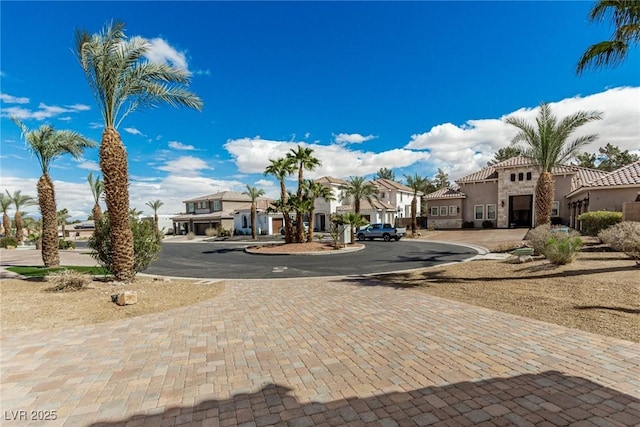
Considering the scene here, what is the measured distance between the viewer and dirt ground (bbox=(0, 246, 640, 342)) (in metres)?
7.07

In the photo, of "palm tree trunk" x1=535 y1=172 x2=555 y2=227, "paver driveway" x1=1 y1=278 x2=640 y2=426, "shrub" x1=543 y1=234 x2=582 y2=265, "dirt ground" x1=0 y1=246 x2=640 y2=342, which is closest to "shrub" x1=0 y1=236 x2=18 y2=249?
"dirt ground" x1=0 y1=246 x2=640 y2=342

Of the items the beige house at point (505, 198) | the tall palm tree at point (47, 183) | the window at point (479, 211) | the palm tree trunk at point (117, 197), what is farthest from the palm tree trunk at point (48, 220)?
the window at point (479, 211)

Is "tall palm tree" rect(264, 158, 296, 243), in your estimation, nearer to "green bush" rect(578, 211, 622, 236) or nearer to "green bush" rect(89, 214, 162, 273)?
"green bush" rect(89, 214, 162, 273)

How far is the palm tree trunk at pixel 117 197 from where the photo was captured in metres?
11.4

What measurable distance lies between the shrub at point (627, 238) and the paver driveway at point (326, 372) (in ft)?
24.6

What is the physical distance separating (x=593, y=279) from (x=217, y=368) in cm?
1094

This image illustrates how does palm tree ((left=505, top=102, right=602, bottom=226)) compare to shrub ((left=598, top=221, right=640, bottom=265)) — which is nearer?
shrub ((left=598, top=221, right=640, bottom=265))

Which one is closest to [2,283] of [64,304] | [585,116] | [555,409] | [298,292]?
[64,304]

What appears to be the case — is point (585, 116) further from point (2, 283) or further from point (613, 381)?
point (2, 283)

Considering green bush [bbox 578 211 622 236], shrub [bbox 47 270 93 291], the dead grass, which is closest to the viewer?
the dead grass

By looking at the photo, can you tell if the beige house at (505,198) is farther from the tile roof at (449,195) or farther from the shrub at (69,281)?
the shrub at (69,281)

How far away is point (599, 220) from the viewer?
20.2m

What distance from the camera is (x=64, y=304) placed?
29.4ft

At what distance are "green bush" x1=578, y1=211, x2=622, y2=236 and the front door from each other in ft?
59.3
